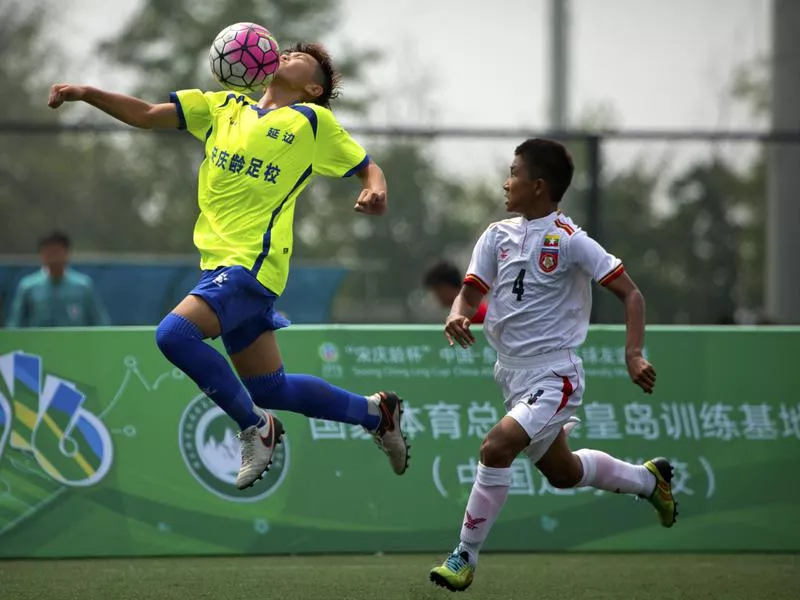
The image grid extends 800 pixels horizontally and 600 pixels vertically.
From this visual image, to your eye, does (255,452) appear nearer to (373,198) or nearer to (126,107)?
(373,198)

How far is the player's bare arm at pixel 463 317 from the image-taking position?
6.51m

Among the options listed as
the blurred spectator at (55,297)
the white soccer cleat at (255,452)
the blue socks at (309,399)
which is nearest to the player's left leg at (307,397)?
the blue socks at (309,399)

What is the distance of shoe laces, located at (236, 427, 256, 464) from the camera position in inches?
271

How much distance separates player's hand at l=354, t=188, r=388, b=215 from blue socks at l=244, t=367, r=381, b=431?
100 cm

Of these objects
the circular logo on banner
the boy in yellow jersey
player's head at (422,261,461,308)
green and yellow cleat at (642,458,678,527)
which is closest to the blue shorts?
the boy in yellow jersey

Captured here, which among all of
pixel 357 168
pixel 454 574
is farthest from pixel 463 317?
pixel 454 574

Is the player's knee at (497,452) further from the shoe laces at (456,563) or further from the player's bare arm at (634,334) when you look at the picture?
the player's bare arm at (634,334)

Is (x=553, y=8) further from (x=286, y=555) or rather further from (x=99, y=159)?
(x=99, y=159)

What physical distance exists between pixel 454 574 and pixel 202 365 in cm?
155

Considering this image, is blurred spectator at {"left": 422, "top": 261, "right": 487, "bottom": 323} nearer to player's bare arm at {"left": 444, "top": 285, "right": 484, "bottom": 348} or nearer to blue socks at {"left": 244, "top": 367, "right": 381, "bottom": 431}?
blue socks at {"left": 244, "top": 367, "right": 381, "bottom": 431}

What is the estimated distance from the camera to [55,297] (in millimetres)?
12625

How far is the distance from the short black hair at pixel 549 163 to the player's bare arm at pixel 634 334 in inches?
24.2

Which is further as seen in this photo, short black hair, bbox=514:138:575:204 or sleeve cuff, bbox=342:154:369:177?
sleeve cuff, bbox=342:154:369:177

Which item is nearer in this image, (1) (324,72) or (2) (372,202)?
(2) (372,202)
